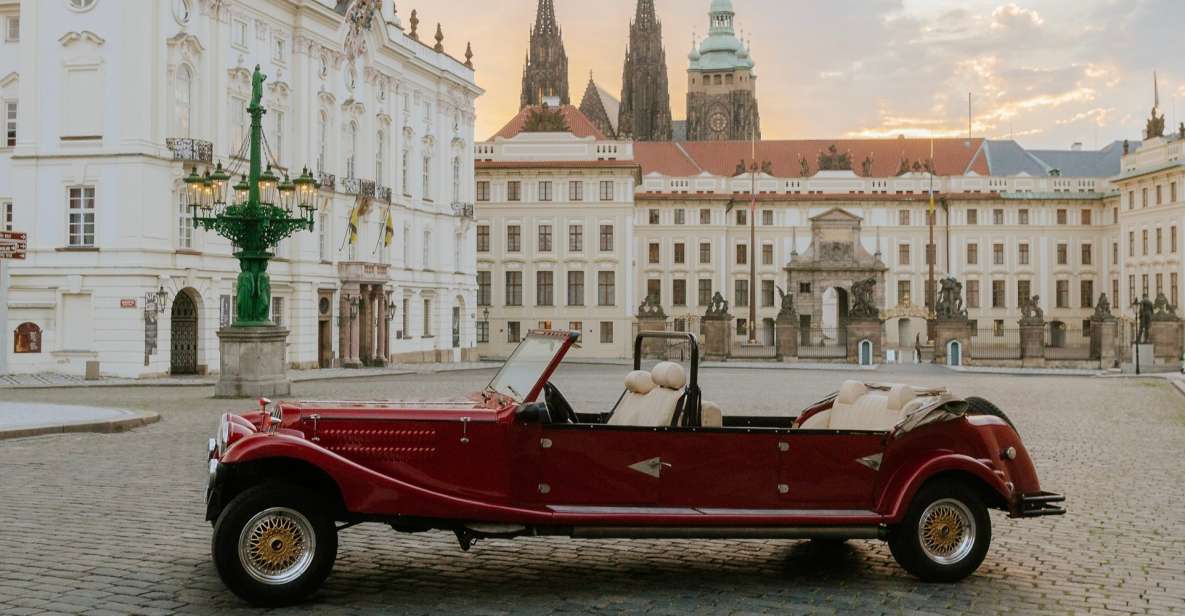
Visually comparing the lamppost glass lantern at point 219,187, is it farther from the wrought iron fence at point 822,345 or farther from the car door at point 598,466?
the wrought iron fence at point 822,345

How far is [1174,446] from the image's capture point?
17359mm

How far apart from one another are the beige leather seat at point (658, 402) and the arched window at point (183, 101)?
31443mm

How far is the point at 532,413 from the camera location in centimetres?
719

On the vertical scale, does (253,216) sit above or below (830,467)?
above

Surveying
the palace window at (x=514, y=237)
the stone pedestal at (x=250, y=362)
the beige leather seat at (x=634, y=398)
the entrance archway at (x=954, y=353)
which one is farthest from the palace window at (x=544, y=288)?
the beige leather seat at (x=634, y=398)

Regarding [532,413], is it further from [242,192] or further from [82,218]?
[82,218]

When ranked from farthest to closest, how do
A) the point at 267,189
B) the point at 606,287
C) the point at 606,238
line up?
1. the point at 606,287
2. the point at 606,238
3. the point at 267,189

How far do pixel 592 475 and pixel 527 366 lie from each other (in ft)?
2.89

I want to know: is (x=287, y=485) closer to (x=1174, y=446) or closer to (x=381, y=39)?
(x=1174, y=446)

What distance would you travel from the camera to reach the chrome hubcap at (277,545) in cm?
681

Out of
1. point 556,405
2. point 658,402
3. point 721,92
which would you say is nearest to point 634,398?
point 658,402

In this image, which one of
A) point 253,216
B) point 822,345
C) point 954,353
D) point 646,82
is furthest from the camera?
point 646,82

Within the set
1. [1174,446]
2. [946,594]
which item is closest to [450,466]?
[946,594]

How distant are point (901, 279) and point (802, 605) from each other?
259ft
